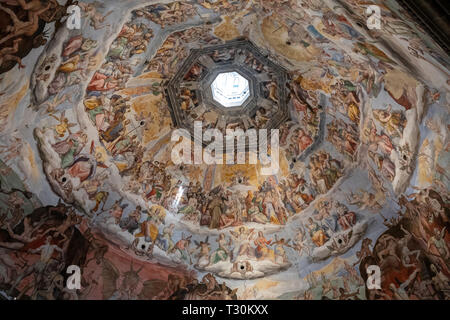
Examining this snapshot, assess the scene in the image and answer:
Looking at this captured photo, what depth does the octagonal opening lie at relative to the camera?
1327cm

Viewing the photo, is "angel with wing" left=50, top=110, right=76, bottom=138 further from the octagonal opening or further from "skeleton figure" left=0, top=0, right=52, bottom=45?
the octagonal opening

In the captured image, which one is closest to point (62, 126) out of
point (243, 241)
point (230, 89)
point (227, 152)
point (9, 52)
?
point (9, 52)

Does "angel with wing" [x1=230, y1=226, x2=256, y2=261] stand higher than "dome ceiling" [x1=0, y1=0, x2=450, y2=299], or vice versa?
"dome ceiling" [x1=0, y1=0, x2=450, y2=299]

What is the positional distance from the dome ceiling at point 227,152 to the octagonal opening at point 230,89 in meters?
0.06

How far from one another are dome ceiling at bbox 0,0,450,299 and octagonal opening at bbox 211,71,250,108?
6 cm

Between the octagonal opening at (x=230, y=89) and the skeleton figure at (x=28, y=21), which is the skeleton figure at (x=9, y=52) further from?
the octagonal opening at (x=230, y=89)

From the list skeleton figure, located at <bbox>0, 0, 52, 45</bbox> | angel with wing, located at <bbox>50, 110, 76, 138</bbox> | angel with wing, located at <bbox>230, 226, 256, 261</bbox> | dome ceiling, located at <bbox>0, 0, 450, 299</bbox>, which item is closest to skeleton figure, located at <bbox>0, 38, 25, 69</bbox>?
dome ceiling, located at <bbox>0, 0, 450, 299</bbox>

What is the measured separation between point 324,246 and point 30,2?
980 cm

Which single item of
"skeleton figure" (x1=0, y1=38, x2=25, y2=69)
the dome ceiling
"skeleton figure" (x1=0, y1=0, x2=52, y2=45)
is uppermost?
"skeleton figure" (x1=0, y1=0, x2=52, y2=45)

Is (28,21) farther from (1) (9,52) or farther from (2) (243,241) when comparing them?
(2) (243,241)

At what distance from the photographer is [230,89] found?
45.6 feet

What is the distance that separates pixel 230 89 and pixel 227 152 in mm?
2182

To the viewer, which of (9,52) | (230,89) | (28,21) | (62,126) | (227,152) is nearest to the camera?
(28,21)
